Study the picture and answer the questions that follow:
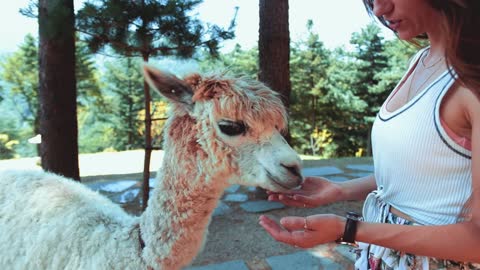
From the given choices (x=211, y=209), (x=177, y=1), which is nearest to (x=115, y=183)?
(x=177, y=1)

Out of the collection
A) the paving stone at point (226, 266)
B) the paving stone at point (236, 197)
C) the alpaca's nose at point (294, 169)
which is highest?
the alpaca's nose at point (294, 169)

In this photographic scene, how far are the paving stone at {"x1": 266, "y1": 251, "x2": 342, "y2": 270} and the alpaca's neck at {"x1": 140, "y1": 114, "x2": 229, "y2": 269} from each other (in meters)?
1.79

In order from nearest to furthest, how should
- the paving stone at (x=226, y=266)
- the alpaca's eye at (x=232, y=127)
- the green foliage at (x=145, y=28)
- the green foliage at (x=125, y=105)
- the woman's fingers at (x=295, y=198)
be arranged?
the woman's fingers at (x=295, y=198) → the alpaca's eye at (x=232, y=127) → the paving stone at (x=226, y=266) → the green foliage at (x=145, y=28) → the green foliage at (x=125, y=105)

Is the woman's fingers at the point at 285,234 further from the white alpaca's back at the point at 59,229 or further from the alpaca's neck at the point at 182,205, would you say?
the white alpaca's back at the point at 59,229

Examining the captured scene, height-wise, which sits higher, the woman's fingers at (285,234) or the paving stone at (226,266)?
the woman's fingers at (285,234)

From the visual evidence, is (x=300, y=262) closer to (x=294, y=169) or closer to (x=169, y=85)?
(x=294, y=169)

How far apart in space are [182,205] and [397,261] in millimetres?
868

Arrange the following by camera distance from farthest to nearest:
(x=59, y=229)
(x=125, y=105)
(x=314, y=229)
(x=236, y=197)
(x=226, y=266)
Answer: (x=125, y=105) → (x=236, y=197) → (x=226, y=266) → (x=59, y=229) → (x=314, y=229)

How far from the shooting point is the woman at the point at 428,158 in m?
0.87

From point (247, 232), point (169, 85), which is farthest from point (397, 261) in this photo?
point (247, 232)

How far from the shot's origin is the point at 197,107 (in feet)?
5.18

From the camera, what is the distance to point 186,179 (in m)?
1.56

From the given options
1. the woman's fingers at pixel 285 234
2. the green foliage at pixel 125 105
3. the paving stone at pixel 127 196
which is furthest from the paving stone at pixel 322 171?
the green foliage at pixel 125 105

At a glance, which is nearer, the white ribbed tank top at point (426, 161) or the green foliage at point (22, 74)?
the white ribbed tank top at point (426, 161)
